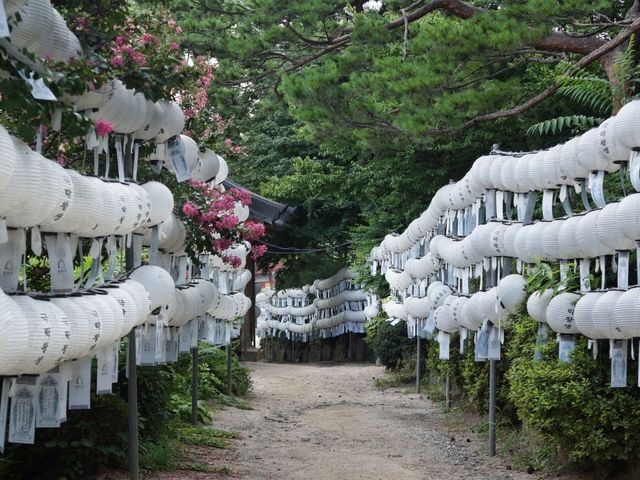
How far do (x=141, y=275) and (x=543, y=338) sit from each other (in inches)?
149

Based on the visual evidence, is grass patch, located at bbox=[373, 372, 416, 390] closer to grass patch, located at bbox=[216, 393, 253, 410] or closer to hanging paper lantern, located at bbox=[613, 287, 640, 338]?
grass patch, located at bbox=[216, 393, 253, 410]

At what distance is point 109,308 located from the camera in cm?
582

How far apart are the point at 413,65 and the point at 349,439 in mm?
4878

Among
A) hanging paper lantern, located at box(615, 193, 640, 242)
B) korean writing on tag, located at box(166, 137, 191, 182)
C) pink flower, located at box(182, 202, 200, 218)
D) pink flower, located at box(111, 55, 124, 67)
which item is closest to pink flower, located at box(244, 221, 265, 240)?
pink flower, located at box(182, 202, 200, 218)

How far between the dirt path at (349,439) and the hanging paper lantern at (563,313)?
6.29ft

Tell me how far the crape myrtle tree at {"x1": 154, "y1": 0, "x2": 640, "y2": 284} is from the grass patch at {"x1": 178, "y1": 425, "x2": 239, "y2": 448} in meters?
4.44

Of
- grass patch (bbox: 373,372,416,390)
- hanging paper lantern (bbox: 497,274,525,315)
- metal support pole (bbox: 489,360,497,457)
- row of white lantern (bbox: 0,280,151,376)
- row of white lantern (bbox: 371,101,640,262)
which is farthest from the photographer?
grass patch (bbox: 373,372,416,390)

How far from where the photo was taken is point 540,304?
27.0 ft

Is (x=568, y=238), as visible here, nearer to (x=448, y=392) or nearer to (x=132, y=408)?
(x=132, y=408)

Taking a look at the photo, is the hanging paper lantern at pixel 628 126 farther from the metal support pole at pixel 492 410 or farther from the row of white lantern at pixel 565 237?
the metal support pole at pixel 492 410

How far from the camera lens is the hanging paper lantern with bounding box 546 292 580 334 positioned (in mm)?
7676

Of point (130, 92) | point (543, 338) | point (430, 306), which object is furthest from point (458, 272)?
point (130, 92)

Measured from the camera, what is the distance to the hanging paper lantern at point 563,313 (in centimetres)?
768

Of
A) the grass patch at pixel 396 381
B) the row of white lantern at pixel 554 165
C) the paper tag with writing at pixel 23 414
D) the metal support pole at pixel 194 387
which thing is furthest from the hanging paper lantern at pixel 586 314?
the grass patch at pixel 396 381
